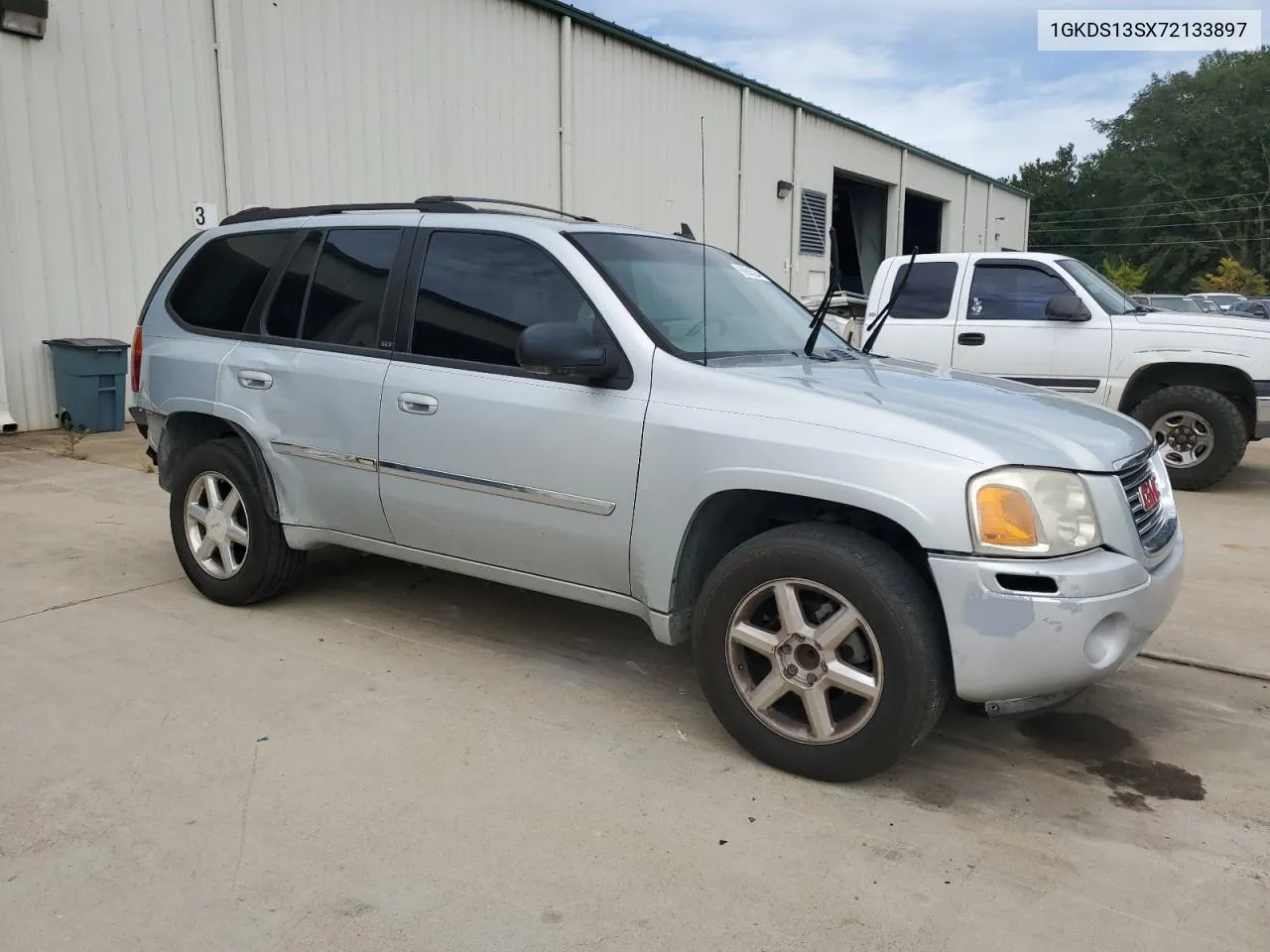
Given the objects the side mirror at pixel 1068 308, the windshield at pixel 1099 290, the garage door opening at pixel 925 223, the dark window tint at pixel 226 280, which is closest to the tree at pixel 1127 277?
the garage door opening at pixel 925 223

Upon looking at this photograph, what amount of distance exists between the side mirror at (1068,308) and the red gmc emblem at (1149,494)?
4.96 meters

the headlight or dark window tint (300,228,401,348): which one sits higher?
dark window tint (300,228,401,348)

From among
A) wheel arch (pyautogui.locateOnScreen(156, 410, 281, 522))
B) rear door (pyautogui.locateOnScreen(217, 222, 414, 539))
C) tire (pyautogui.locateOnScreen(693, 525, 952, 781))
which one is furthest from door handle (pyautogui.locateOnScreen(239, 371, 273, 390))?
tire (pyautogui.locateOnScreen(693, 525, 952, 781))

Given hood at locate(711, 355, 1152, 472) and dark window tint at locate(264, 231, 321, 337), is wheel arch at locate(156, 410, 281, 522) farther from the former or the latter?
hood at locate(711, 355, 1152, 472)

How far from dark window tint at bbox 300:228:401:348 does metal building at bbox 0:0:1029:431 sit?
8.70 ft

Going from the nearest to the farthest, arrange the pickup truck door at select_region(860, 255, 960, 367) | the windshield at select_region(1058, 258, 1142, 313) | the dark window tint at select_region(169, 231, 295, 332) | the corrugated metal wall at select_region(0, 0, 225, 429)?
the dark window tint at select_region(169, 231, 295, 332) < the windshield at select_region(1058, 258, 1142, 313) < the pickup truck door at select_region(860, 255, 960, 367) < the corrugated metal wall at select_region(0, 0, 225, 429)

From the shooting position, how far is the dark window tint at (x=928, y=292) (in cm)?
862

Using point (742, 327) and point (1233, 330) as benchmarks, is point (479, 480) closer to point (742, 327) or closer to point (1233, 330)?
point (742, 327)

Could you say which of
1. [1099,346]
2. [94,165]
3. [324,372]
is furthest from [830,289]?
[94,165]

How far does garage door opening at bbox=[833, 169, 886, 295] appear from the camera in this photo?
83.8 ft

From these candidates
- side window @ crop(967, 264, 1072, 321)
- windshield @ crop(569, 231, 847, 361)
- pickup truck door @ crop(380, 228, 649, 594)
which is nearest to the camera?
pickup truck door @ crop(380, 228, 649, 594)

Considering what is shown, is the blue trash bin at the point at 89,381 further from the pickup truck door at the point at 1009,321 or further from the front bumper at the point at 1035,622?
the front bumper at the point at 1035,622

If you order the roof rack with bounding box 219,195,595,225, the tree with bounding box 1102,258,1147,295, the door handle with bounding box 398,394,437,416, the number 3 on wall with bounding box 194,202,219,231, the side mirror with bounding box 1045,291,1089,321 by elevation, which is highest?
the tree with bounding box 1102,258,1147,295

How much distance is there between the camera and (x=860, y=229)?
26109 mm
